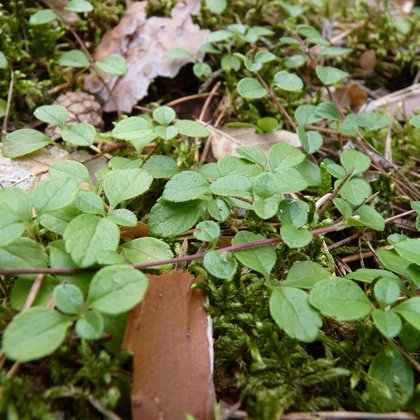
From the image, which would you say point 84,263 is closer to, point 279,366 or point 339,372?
point 279,366

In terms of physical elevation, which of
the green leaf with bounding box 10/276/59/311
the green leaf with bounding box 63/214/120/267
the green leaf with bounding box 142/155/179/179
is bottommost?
the green leaf with bounding box 10/276/59/311

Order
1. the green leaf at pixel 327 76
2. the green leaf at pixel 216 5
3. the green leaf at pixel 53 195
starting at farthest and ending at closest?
the green leaf at pixel 216 5, the green leaf at pixel 327 76, the green leaf at pixel 53 195

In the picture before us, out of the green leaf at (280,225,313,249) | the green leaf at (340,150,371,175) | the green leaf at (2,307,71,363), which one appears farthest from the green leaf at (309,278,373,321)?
the green leaf at (2,307,71,363)

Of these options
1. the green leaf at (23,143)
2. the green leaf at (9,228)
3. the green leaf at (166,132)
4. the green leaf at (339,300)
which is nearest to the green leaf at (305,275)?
the green leaf at (339,300)

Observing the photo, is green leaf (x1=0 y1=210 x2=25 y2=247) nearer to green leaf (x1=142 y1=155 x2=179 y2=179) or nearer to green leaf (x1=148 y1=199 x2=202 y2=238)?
green leaf (x1=148 y1=199 x2=202 y2=238)

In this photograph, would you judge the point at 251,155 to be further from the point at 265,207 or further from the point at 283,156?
the point at 265,207

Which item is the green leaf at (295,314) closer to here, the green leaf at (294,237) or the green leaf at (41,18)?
the green leaf at (294,237)
